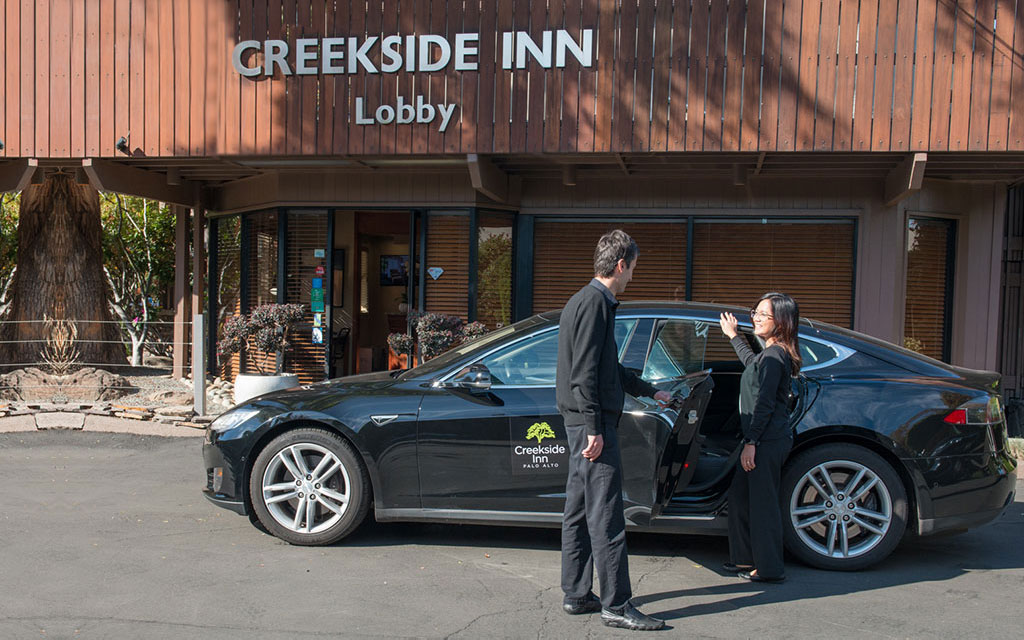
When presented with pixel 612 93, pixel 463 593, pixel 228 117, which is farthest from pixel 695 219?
pixel 463 593

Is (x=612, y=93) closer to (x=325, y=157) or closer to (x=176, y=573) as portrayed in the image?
(x=325, y=157)

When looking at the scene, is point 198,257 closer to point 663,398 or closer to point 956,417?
point 663,398

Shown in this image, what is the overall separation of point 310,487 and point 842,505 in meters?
3.10

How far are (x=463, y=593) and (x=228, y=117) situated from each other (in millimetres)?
6920

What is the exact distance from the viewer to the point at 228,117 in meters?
9.50

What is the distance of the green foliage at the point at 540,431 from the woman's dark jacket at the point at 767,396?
1069 millimetres

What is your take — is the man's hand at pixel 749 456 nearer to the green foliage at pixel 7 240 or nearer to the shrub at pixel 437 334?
the shrub at pixel 437 334

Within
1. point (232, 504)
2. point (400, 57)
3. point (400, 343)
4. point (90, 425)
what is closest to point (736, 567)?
point (232, 504)

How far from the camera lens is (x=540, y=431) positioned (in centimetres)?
484

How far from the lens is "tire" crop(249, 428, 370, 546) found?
5055mm

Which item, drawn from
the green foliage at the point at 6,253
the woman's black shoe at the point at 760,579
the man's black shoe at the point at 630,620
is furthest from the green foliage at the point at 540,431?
the green foliage at the point at 6,253

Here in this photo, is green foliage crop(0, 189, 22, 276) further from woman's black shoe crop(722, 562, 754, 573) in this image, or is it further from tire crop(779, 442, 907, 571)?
tire crop(779, 442, 907, 571)

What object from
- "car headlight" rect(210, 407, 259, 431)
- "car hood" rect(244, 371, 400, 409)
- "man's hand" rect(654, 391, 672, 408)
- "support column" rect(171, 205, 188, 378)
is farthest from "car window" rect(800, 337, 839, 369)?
"support column" rect(171, 205, 188, 378)

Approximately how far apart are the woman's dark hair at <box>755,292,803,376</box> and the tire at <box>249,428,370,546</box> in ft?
8.24
